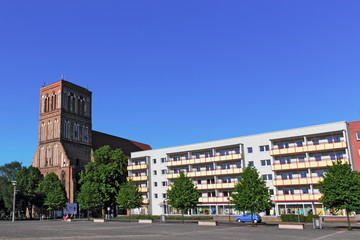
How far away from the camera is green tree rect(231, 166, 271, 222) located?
142 feet

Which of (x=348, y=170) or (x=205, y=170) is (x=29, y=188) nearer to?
(x=205, y=170)

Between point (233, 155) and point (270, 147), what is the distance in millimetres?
7497

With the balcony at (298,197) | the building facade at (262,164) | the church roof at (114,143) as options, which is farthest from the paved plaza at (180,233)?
the church roof at (114,143)

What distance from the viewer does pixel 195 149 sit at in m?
70.8

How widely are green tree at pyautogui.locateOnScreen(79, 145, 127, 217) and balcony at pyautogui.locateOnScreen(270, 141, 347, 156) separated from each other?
33.2m

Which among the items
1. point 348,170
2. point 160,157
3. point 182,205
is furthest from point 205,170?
point 348,170

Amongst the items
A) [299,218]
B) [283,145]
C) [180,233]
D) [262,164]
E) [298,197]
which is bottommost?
[299,218]

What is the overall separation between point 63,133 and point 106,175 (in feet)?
74.6

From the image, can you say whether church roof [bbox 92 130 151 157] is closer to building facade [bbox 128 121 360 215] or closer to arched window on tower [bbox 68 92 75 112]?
arched window on tower [bbox 68 92 75 112]

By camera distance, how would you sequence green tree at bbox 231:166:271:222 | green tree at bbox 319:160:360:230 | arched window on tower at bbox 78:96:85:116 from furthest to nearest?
arched window on tower at bbox 78:96:85:116 → green tree at bbox 231:166:271:222 → green tree at bbox 319:160:360:230

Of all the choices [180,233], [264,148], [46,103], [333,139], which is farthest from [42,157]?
[333,139]

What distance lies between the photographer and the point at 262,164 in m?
62.2

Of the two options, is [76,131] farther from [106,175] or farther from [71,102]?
[106,175]

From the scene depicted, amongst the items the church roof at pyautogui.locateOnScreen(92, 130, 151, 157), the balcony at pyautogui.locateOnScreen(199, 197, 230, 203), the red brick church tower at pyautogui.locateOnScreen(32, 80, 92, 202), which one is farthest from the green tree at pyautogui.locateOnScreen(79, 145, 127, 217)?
the church roof at pyautogui.locateOnScreen(92, 130, 151, 157)
